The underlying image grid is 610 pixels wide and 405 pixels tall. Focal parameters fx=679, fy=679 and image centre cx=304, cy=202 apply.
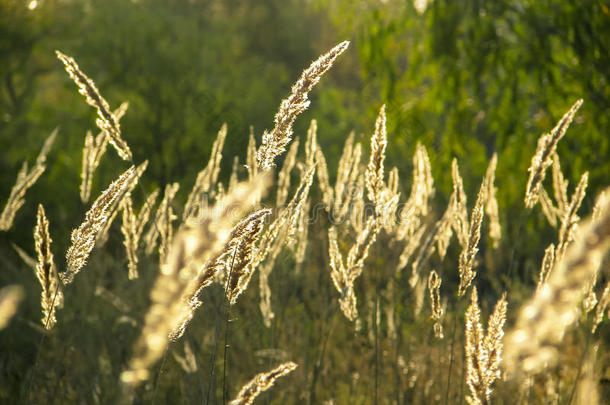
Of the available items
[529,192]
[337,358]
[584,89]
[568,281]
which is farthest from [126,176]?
[584,89]

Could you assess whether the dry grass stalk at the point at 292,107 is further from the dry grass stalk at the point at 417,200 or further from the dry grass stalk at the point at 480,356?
the dry grass stalk at the point at 417,200

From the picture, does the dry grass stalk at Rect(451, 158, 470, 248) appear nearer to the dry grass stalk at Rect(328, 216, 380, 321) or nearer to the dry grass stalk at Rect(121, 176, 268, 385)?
the dry grass stalk at Rect(328, 216, 380, 321)

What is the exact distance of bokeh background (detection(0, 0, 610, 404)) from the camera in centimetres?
333

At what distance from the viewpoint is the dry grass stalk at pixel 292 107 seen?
1.37 meters

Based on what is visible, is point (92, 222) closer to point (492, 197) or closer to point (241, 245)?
point (241, 245)

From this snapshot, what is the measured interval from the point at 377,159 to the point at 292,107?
0.37 meters

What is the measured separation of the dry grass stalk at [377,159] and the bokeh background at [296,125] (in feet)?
1.45

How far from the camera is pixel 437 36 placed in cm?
583

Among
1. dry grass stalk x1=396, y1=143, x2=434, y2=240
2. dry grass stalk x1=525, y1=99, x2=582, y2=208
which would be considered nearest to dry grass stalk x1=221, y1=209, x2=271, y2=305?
dry grass stalk x1=525, y1=99, x2=582, y2=208

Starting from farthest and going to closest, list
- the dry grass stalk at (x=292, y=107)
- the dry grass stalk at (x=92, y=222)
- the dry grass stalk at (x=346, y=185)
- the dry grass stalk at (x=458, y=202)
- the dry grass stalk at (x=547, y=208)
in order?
the dry grass stalk at (x=547, y=208) < the dry grass stalk at (x=346, y=185) < the dry grass stalk at (x=458, y=202) < the dry grass stalk at (x=92, y=222) < the dry grass stalk at (x=292, y=107)

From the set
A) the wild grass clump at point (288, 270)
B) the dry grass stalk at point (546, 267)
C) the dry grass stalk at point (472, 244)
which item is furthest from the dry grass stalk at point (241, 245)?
the dry grass stalk at point (546, 267)

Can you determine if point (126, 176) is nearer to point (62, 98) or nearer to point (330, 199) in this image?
point (330, 199)

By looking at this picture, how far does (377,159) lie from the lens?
168cm

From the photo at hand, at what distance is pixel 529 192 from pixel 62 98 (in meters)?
16.9
